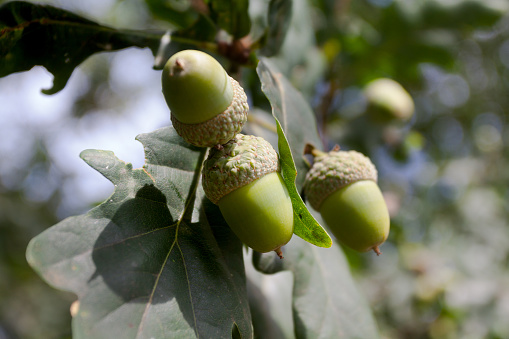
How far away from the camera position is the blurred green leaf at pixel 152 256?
698mm

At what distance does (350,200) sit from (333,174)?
0.07m

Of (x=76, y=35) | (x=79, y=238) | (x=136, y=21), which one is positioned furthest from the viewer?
(x=136, y=21)

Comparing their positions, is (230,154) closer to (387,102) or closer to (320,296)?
(320,296)

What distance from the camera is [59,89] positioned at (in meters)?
1.20

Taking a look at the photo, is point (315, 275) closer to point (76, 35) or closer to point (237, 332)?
point (237, 332)

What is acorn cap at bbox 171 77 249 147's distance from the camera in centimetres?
81

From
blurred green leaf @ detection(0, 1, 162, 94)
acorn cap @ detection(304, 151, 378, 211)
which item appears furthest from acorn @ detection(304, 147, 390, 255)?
blurred green leaf @ detection(0, 1, 162, 94)

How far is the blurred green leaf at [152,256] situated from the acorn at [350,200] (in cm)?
24

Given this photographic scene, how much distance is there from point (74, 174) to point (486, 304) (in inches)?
221

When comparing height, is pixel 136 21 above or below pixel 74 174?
above

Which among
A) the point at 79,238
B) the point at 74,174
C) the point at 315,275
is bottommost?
the point at 74,174

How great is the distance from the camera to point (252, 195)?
81cm

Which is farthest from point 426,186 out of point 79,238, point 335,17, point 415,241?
point 79,238

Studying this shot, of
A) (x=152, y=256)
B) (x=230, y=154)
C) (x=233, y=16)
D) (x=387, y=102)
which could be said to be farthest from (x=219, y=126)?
(x=387, y=102)
